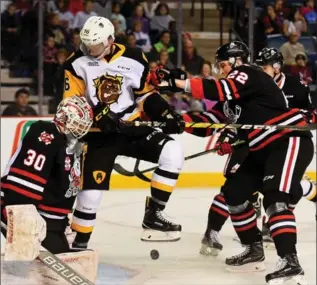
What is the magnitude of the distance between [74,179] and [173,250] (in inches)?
46.7

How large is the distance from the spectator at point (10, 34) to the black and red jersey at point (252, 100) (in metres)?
2.71

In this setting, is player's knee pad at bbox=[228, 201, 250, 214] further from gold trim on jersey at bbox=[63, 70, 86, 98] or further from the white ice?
gold trim on jersey at bbox=[63, 70, 86, 98]

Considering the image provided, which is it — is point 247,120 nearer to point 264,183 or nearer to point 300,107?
point 264,183

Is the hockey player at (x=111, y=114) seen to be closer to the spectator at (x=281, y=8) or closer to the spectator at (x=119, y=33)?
the spectator at (x=119, y=33)

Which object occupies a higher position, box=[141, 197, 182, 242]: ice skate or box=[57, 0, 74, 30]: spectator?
box=[57, 0, 74, 30]: spectator

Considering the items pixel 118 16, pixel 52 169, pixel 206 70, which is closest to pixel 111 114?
pixel 52 169

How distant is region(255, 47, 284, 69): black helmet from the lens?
14.6 feet

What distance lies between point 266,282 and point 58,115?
1.10 m

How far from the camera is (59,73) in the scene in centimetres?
668

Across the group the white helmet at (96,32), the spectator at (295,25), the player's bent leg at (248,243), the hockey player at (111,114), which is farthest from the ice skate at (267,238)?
the spectator at (295,25)

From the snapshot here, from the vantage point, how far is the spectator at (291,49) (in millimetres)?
6418

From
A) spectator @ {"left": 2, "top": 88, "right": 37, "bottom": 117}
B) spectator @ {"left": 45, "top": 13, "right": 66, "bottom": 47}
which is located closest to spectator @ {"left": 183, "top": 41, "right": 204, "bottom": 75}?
spectator @ {"left": 45, "top": 13, "right": 66, "bottom": 47}

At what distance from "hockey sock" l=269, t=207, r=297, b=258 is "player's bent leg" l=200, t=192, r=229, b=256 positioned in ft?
2.12

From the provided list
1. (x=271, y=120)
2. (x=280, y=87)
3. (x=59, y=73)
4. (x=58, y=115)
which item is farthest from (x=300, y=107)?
(x=59, y=73)
